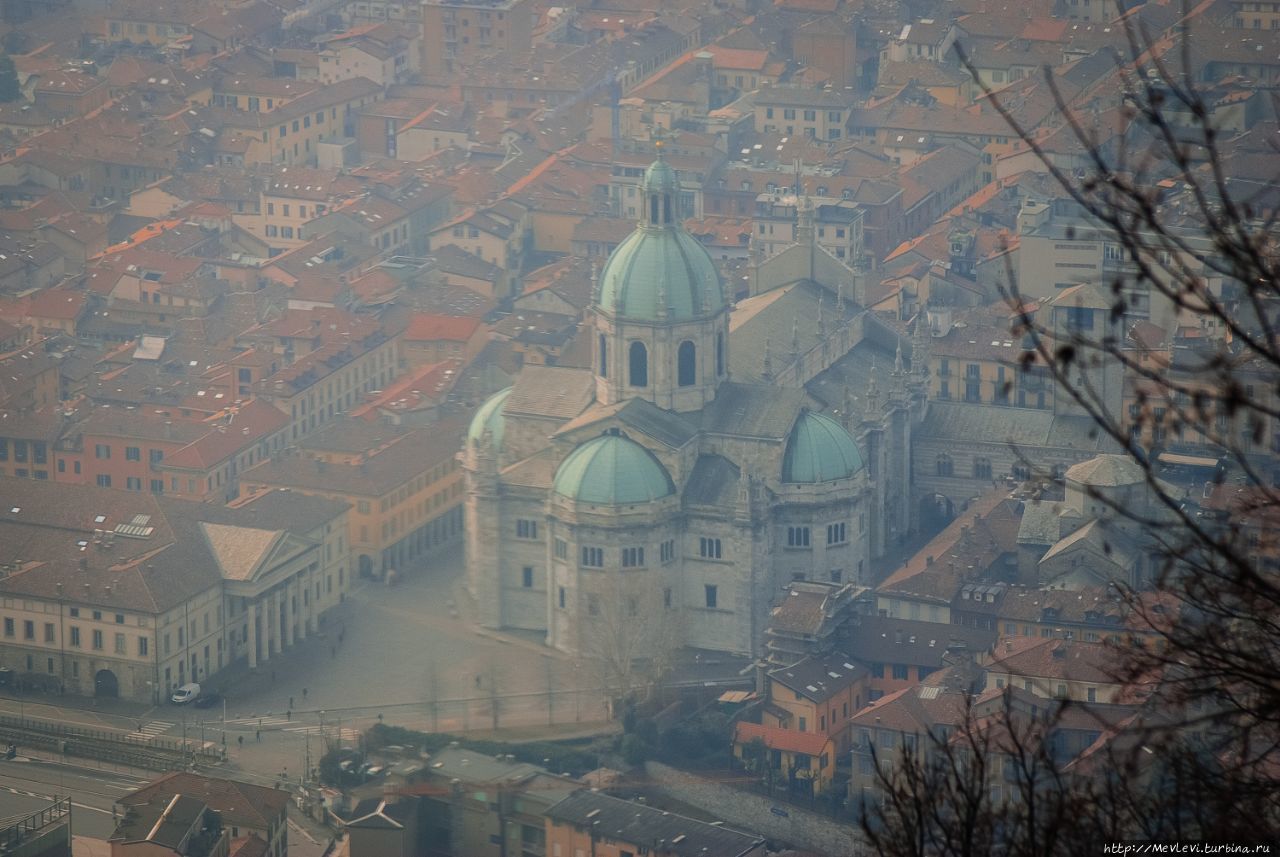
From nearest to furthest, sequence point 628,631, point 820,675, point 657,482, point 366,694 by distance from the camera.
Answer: point 820,675 < point 628,631 < point 366,694 < point 657,482

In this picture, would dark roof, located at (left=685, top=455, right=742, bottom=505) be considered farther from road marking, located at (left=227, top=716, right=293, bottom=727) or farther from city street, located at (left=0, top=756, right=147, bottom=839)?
city street, located at (left=0, top=756, right=147, bottom=839)

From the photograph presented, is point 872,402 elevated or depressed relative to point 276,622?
elevated

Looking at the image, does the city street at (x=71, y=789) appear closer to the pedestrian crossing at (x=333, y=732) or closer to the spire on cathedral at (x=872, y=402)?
the pedestrian crossing at (x=333, y=732)

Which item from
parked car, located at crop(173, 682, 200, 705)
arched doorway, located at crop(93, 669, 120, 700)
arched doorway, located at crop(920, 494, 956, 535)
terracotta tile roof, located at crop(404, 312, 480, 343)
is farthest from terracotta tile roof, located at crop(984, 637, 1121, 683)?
terracotta tile roof, located at crop(404, 312, 480, 343)

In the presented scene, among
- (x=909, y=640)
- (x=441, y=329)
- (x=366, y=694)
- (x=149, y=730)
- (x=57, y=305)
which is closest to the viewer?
(x=909, y=640)

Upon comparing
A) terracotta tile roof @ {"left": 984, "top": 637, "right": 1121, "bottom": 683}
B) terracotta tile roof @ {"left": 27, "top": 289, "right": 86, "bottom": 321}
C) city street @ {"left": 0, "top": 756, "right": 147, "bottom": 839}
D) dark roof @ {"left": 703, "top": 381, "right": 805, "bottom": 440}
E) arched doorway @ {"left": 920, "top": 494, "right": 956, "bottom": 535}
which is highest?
dark roof @ {"left": 703, "top": 381, "right": 805, "bottom": 440}

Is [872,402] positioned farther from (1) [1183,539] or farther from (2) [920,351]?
(1) [1183,539]

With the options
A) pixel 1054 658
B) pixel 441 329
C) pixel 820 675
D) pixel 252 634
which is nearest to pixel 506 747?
pixel 820 675
